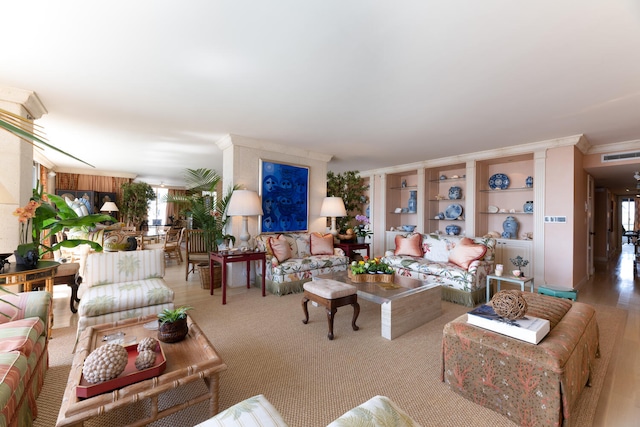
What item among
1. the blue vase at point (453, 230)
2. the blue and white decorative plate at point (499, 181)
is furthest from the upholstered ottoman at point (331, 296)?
the blue and white decorative plate at point (499, 181)

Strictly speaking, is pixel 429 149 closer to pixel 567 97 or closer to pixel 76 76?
pixel 567 97

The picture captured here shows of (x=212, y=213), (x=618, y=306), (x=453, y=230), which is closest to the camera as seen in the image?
(x=618, y=306)

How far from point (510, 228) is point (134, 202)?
9607 millimetres

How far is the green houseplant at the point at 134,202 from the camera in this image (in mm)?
8289

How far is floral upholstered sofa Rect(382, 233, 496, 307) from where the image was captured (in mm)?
3706

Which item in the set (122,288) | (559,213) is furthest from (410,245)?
(122,288)

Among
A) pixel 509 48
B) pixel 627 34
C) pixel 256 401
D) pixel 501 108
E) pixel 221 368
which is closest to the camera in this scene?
pixel 256 401

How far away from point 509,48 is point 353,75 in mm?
1194

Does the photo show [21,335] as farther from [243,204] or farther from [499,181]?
[499,181]

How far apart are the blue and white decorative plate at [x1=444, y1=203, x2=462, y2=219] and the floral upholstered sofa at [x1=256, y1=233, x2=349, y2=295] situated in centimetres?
285

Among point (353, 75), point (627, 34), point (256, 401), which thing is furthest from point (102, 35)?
point (627, 34)

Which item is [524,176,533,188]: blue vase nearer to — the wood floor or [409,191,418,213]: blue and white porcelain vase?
the wood floor

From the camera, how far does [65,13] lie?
5.97ft

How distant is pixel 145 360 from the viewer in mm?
1441
